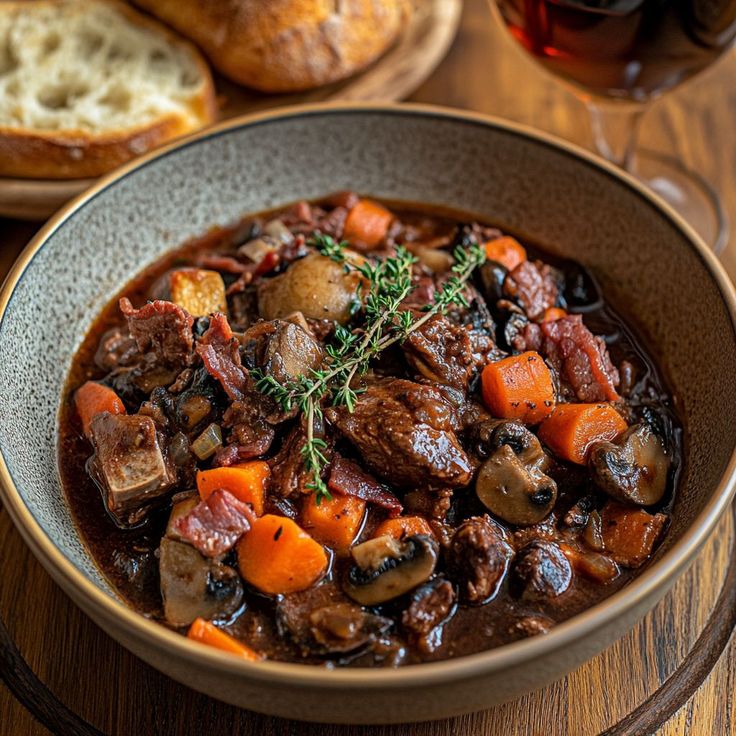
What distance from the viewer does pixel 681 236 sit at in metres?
3.43

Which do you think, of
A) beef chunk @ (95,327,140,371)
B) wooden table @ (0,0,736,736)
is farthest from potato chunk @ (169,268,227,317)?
wooden table @ (0,0,736,736)

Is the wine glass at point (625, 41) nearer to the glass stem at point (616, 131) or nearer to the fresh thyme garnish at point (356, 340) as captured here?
the glass stem at point (616, 131)

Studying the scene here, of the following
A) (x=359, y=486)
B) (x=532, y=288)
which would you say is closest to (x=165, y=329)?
(x=359, y=486)

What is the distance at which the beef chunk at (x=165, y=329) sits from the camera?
10.1 ft

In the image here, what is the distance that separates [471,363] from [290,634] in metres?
1.12

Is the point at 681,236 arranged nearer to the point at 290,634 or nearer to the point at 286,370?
the point at 286,370

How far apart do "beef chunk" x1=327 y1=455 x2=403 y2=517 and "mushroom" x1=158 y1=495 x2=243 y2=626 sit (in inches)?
17.0

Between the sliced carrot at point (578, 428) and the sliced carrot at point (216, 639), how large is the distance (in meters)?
1.22

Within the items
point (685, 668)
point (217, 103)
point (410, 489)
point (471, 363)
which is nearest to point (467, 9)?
point (217, 103)

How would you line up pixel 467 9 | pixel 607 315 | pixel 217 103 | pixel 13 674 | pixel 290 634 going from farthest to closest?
pixel 467 9 → pixel 217 103 → pixel 607 315 → pixel 13 674 → pixel 290 634

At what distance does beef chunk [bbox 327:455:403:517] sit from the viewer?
285 cm

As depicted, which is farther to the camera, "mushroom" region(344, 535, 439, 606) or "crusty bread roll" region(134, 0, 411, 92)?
"crusty bread roll" region(134, 0, 411, 92)

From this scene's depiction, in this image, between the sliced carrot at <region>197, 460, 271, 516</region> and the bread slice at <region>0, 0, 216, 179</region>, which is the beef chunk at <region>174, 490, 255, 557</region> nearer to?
the sliced carrot at <region>197, 460, 271, 516</region>

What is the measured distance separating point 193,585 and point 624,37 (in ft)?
9.26
